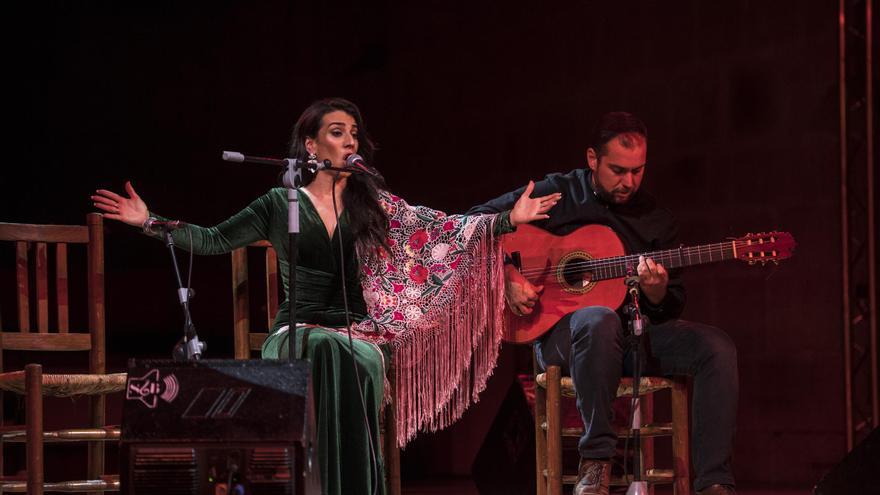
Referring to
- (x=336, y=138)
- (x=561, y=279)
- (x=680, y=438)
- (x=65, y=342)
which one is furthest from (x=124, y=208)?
(x=680, y=438)

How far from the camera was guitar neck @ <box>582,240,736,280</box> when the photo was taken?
3.52 m

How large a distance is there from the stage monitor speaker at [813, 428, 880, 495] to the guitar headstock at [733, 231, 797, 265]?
0.83 metres

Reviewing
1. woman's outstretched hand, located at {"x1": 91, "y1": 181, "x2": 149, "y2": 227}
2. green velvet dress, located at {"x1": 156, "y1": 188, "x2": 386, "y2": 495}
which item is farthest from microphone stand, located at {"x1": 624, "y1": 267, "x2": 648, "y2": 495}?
woman's outstretched hand, located at {"x1": 91, "y1": 181, "x2": 149, "y2": 227}

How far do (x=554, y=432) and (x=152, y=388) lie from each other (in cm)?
142

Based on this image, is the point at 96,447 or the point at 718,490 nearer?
the point at 718,490

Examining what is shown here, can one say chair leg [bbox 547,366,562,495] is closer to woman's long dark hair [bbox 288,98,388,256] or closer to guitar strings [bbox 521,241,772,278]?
guitar strings [bbox 521,241,772,278]

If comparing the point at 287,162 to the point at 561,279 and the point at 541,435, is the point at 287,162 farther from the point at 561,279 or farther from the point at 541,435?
the point at 541,435

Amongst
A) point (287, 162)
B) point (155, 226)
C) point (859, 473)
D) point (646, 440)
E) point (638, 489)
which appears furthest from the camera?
point (646, 440)

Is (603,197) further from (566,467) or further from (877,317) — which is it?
(877,317)

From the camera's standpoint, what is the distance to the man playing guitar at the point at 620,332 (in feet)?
11.0

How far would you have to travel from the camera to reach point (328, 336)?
10.8 feet

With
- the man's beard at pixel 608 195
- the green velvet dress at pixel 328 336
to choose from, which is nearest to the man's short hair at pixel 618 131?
the man's beard at pixel 608 195

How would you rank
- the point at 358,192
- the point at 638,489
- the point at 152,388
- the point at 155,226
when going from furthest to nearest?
the point at 358,192 → the point at 155,226 → the point at 638,489 → the point at 152,388

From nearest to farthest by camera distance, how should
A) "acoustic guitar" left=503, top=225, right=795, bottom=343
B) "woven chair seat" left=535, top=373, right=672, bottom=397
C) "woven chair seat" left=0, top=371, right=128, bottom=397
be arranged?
"woven chair seat" left=0, top=371, right=128, bottom=397
"woven chair seat" left=535, top=373, right=672, bottom=397
"acoustic guitar" left=503, top=225, right=795, bottom=343
